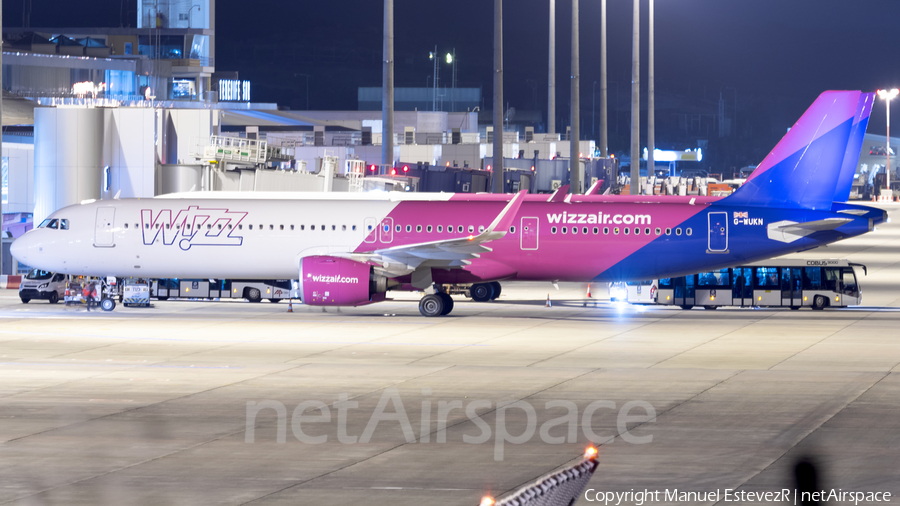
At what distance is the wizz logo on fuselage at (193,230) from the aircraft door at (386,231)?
18.0ft

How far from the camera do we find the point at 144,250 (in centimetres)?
4194

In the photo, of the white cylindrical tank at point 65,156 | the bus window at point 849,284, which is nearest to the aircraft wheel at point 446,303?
the bus window at point 849,284

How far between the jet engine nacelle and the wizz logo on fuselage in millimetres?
3925

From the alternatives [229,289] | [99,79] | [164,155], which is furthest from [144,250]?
→ [99,79]

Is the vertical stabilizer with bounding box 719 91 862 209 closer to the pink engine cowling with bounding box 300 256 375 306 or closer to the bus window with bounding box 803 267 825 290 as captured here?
the bus window with bounding box 803 267 825 290

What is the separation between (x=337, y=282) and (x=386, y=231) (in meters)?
3.59

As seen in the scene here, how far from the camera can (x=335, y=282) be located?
39562 millimetres

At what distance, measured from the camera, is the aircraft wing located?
40.2 meters

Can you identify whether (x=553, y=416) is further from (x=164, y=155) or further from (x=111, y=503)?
(x=164, y=155)

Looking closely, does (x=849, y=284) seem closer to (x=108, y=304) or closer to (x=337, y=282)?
(x=337, y=282)

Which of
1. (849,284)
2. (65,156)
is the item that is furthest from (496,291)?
(65,156)

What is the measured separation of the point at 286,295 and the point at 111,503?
32.6 metres

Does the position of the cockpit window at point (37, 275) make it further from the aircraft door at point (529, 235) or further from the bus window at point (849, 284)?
the bus window at point (849, 284)

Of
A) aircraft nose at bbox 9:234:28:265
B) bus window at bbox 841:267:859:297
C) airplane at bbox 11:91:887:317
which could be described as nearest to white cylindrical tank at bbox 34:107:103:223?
aircraft nose at bbox 9:234:28:265
